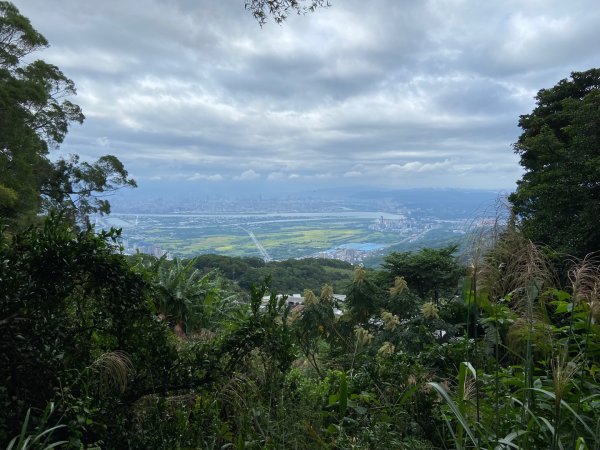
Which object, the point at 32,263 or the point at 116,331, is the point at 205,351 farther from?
the point at 32,263

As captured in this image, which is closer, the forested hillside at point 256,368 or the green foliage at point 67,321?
the forested hillside at point 256,368

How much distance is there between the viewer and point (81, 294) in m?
1.95

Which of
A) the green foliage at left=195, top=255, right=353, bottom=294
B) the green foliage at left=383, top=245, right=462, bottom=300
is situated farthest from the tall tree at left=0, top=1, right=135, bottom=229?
the green foliage at left=383, top=245, right=462, bottom=300

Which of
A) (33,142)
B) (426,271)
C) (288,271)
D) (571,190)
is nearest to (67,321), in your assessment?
(426,271)

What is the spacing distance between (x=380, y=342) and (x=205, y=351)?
4625mm

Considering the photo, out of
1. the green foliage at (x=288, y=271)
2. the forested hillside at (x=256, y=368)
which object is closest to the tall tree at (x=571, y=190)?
the green foliage at (x=288, y=271)

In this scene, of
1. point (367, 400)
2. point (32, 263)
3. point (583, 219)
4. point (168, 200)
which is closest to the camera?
point (32, 263)

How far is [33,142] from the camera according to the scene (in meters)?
12.7

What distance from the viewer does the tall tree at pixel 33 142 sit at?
37.0ft

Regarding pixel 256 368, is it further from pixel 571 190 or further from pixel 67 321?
pixel 571 190

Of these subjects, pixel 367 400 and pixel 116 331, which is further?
pixel 367 400

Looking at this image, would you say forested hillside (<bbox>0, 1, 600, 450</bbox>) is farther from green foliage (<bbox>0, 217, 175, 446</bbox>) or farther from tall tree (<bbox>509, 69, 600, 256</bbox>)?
tall tree (<bbox>509, 69, 600, 256</bbox>)

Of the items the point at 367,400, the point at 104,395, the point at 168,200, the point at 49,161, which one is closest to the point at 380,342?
the point at 367,400

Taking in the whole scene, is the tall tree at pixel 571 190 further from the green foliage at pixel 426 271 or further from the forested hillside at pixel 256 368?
the forested hillside at pixel 256 368
